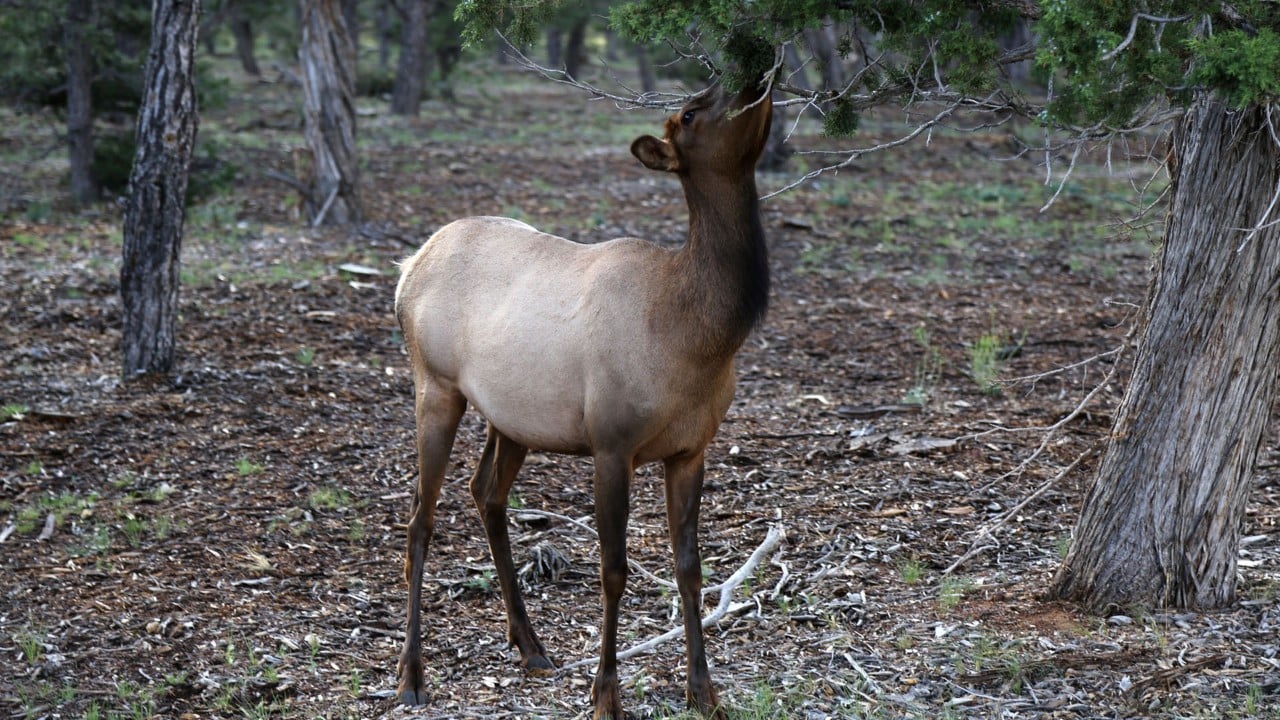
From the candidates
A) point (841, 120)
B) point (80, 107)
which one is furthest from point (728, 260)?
point (80, 107)

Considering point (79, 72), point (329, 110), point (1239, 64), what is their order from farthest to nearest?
point (79, 72) < point (329, 110) < point (1239, 64)

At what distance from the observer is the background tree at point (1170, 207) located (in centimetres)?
365

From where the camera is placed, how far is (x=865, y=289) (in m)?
11.5

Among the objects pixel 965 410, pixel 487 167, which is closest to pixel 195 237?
pixel 487 167

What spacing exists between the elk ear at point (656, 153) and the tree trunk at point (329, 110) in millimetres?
10051

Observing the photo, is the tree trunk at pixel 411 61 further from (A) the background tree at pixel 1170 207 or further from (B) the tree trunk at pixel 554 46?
(A) the background tree at pixel 1170 207

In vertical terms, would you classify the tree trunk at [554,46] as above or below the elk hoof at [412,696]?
above

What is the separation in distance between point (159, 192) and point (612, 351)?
5122 millimetres

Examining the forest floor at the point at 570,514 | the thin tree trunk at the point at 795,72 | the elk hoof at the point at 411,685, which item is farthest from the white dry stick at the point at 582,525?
the thin tree trunk at the point at 795,72

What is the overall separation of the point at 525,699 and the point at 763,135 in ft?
7.93

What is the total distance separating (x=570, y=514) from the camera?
670 centimetres

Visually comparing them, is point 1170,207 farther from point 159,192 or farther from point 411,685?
point 159,192

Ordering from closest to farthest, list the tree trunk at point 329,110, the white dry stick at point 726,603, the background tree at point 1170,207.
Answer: the background tree at point 1170,207 → the white dry stick at point 726,603 → the tree trunk at point 329,110

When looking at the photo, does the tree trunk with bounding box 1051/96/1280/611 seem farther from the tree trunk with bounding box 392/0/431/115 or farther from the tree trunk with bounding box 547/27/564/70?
the tree trunk with bounding box 547/27/564/70
